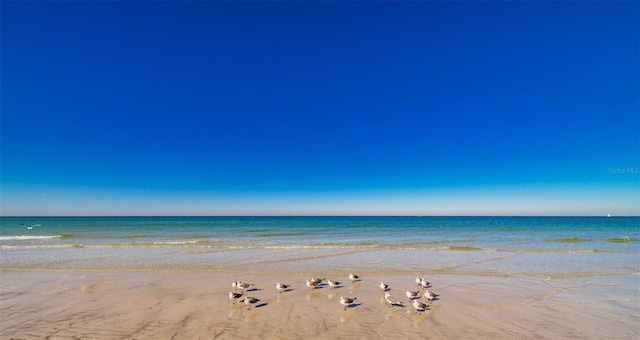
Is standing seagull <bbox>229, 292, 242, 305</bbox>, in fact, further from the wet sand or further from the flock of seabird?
the wet sand

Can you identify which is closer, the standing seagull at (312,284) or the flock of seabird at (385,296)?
the flock of seabird at (385,296)

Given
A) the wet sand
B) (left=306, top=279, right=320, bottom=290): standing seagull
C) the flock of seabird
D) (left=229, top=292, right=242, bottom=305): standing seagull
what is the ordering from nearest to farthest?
the wet sand → the flock of seabird → (left=229, top=292, right=242, bottom=305): standing seagull → (left=306, top=279, right=320, bottom=290): standing seagull

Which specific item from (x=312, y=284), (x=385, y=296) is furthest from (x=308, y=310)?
(x=385, y=296)

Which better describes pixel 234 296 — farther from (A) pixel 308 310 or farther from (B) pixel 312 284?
(B) pixel 312 284

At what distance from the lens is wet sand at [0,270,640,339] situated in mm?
7914

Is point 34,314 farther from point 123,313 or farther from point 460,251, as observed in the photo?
point 460,251

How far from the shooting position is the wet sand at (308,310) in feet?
26.0

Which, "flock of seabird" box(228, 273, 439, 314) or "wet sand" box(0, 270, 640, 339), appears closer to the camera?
"wet sand" box(0, 270, 640, 339)

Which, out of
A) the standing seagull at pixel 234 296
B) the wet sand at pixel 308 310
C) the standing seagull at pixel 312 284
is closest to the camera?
the wet sand at pixel 308 310

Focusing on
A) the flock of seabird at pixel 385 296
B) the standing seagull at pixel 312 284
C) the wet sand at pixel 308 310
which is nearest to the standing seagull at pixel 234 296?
the flock of seabird at pixel 385 296

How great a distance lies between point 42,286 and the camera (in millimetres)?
12398

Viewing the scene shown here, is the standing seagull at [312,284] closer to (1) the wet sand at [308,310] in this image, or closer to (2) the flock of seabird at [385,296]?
(2) the flock of seabird at [385,296]

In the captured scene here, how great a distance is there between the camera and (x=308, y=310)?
9570 millimetres

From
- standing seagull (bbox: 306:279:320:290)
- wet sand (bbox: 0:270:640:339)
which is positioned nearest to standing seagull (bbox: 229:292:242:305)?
wet sand (bbox: 0:270:640:339)
